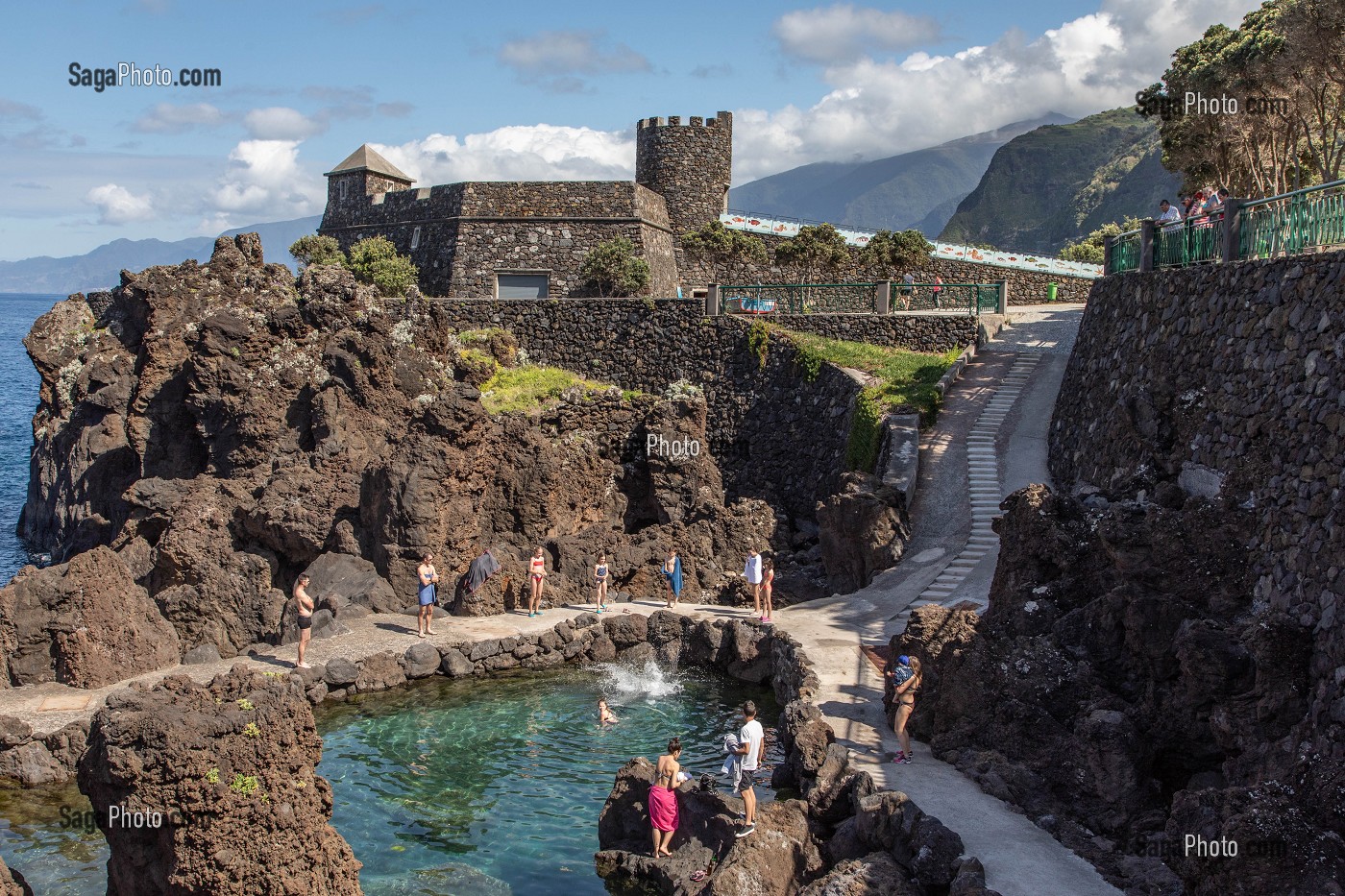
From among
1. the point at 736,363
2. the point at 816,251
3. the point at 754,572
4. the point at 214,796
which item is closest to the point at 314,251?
the point at 736,363

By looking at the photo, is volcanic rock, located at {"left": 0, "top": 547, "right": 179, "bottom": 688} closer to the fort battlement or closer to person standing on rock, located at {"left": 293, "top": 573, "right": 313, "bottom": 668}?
person standing on rock, located at {"left": 293, "top": 573, "right": 313, "bottom": 668}

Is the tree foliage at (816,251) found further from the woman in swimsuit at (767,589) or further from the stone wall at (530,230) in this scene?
the woman in swimsuit at (767,589)

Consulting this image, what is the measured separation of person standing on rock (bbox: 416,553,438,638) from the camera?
2230 centimetres

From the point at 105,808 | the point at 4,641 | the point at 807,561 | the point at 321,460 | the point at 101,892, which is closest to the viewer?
the point at 105,808

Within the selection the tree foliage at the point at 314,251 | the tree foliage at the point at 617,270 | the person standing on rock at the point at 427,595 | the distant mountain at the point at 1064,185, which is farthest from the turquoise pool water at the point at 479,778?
the distant mountain at the point at 1064,185

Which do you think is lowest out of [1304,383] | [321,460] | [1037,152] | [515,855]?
[515,855]

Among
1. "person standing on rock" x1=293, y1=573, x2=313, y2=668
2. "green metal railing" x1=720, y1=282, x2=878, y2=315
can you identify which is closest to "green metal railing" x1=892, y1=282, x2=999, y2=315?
"green metal railing" x1=720, y1=282, x2=878, y2=315


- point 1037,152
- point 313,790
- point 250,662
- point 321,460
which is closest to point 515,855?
point 313,790

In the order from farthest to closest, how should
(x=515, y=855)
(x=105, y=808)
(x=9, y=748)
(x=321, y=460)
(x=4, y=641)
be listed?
(x=321, y=460) → (x=4, y=641) → (x=9, y=748) → (x=515, y=855) → (x=105, y=808)

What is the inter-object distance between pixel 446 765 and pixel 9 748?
6300mm

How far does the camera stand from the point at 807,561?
1196 inches

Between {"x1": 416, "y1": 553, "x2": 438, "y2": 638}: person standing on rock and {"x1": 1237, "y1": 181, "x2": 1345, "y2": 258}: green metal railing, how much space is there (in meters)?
15.2

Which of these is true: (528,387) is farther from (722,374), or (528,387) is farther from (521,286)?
(521,286)

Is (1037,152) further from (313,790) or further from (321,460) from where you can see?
(313,790)
